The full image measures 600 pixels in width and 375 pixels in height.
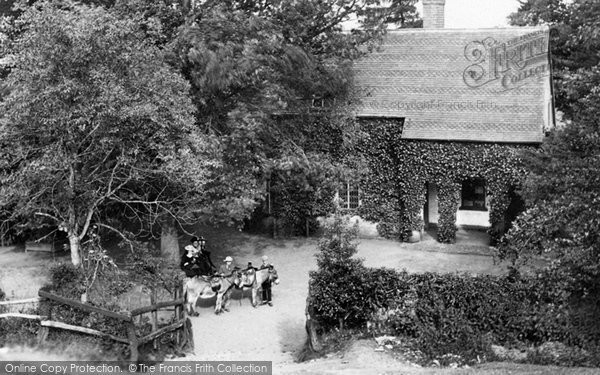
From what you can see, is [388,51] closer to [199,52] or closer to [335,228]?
[199,52]

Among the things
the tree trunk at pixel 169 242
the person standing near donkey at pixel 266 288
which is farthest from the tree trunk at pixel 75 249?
the tree trunk at pixel 169 242

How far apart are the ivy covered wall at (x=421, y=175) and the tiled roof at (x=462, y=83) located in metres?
0.43

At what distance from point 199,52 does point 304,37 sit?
15.4 ft

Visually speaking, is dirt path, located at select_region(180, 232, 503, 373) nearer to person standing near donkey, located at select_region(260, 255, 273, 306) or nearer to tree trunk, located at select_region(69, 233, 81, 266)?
person standing near donkey, located at select_region(260, 255, 273, 306)

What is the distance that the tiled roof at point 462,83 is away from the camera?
25.7m

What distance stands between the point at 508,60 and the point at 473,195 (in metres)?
5.34

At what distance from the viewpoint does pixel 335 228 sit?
15.6 m

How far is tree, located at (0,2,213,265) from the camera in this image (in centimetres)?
1644

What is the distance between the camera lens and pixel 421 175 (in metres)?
26.3

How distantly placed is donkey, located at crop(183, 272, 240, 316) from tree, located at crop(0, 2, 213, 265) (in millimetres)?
2338

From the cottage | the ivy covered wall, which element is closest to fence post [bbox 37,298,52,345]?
the ivy covered wall

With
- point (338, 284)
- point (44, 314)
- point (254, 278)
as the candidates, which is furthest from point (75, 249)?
point (338, 284)

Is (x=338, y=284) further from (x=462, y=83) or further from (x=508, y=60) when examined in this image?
(x=508, y=60)

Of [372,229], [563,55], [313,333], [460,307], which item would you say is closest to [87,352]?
[313,333]
